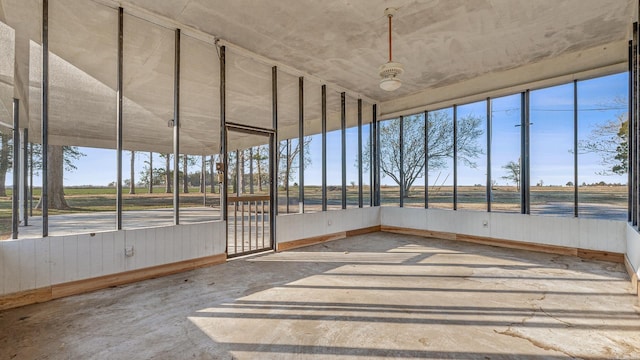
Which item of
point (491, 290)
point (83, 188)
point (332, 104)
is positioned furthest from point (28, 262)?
point (332, 104)

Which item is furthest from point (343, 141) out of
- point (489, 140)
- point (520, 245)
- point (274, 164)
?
point (520, 245)

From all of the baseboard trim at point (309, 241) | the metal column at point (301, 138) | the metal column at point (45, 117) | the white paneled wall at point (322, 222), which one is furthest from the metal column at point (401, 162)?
the metal column at point (45, 117)

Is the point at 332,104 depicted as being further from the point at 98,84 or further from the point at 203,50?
the point at 98,84

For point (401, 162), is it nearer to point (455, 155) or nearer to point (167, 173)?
point (455, 155)

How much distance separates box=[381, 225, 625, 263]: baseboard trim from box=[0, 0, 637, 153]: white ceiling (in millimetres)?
2766

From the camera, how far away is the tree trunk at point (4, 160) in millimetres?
3322

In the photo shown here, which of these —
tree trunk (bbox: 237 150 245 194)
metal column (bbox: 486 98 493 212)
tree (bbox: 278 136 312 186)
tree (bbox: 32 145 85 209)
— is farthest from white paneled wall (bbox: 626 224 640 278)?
tree (bbox: 32 145 85 209)

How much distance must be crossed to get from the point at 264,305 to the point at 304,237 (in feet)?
8.76

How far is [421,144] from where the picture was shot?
6.77 meters

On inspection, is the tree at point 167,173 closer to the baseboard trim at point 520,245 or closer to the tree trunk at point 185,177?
the tree trunk at point 185,177

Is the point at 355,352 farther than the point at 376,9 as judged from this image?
No

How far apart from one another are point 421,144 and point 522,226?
264 centimetres

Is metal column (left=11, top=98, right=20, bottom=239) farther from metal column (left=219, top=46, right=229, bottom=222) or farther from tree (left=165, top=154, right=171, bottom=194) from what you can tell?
metal column (left=219, top=46, right=229, bottom=222)

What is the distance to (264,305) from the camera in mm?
2766
